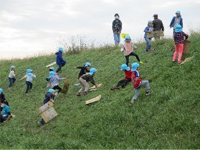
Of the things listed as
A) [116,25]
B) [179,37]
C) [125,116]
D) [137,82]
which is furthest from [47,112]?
[116,25]

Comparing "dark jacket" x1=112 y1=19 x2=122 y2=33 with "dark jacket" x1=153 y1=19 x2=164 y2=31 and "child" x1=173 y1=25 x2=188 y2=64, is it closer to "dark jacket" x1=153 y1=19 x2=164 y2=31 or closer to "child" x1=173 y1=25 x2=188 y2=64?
"dark jacket" x1=153 y1=19 x2=164 y2=31

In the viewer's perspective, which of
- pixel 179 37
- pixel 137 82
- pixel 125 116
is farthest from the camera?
pixel 179 37

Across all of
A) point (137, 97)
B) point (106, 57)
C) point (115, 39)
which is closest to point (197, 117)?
point (137, 97)

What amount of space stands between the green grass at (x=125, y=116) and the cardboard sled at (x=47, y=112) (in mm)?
189

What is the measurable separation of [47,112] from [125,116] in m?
3.67

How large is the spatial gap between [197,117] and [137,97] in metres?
2.83

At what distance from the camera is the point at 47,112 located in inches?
468

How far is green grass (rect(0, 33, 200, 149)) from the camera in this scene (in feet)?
27.5

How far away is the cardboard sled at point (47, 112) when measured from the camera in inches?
466

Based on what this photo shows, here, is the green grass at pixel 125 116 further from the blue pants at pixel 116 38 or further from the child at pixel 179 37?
the blue pants at pixel 116 38

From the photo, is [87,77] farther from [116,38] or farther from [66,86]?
[116,38]

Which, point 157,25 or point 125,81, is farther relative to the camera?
point 157,25

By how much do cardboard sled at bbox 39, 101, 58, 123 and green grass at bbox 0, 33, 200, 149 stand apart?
0.62ft

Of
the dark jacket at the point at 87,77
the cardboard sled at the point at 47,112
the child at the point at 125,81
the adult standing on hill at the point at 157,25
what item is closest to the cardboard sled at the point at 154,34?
the adult standing on hill at the point at 157,25
